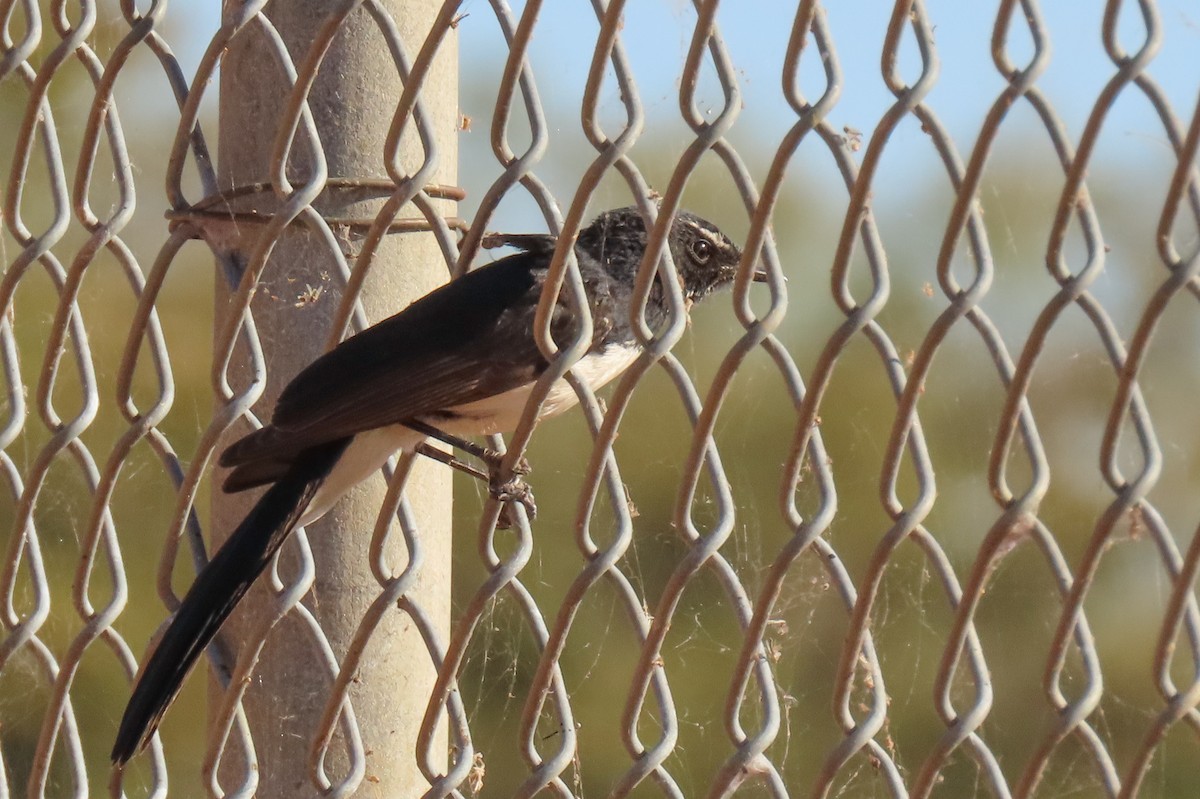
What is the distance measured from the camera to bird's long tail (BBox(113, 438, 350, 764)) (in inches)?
92.7

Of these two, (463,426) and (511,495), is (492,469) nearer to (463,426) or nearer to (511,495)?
(511,495)

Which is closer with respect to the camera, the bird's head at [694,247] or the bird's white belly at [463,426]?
the bird's white belly at [463,426]

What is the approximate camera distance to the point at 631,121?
198 centimetres

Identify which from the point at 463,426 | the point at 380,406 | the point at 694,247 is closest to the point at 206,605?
the point at 380,406

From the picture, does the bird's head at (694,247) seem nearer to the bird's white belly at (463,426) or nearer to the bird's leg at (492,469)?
the bird's white belly at (463,426)

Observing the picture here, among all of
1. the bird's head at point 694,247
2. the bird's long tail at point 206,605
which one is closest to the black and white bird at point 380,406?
the bird's long tail at point 206,605

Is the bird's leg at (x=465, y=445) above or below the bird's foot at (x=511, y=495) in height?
above

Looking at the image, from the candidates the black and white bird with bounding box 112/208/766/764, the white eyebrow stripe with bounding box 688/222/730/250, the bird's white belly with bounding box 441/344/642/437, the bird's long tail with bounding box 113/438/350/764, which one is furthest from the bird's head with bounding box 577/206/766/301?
the bird's long tail with bounding box 113/438/350/764

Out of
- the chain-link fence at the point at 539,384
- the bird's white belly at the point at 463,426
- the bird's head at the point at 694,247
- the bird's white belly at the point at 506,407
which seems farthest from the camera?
the bird's head at the point at 694,247

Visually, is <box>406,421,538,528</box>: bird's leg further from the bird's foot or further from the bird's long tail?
the bird's long tail

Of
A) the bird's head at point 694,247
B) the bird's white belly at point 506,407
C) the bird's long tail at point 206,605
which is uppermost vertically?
the bird's head at point 694,247

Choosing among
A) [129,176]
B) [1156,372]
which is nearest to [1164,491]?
[1156,372]

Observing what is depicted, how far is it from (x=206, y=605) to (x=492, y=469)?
0.54 metres

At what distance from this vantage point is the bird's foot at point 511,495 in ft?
7.38
